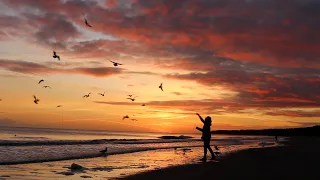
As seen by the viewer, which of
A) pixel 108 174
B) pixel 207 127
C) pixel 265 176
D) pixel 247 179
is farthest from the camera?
pixel 207 127

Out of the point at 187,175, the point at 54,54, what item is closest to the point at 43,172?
the point at 187,175

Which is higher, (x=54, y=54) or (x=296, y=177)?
(x=54, y=54)

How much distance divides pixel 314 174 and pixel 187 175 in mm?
5197

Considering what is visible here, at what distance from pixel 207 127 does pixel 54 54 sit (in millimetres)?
13535

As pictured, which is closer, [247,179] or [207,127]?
[247,179]

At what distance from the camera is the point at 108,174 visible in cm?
1505

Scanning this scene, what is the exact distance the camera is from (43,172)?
15695 mm

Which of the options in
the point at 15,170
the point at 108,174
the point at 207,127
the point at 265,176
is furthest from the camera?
the point at 207,127

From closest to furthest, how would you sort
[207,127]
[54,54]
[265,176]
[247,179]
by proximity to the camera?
1. [247,179]
2. [265,176]
3. [207,127]
4. [54,54]

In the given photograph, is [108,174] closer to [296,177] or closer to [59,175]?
[59,175]

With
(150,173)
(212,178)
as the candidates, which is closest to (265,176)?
(212,178)

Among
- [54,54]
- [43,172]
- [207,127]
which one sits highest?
[54,54]

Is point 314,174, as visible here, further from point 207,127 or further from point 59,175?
point 59,175

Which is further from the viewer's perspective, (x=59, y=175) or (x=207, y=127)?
(x=207, y=127)
